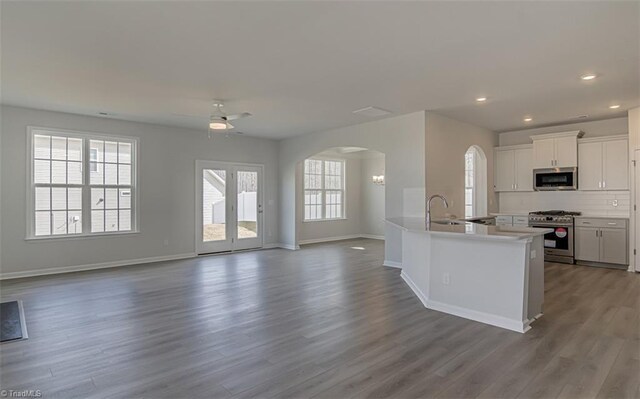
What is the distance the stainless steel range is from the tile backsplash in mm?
409

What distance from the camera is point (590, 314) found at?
3.88m

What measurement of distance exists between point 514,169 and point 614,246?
227 centimetres

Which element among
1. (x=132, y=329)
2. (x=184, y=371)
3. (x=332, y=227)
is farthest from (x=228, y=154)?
(x=184, y=371)

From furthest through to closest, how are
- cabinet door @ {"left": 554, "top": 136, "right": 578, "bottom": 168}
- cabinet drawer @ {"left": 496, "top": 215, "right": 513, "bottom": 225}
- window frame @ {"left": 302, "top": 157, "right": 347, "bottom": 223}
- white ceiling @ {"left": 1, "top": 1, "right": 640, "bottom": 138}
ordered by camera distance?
window frame @ {"left": 302, "top": 157, "right": 347, "bottom": 223} → cabinet drawer @ {"left": 496, "top": 215, "right": 513, "bottom": 225} → cabinet door @ {"left": 554, "top": 136, "right": 578, "bottom": 168} → white ceiling @ {"left": 1, "top": 1, "right": 640, "bottom": 138}

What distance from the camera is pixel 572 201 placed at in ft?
23.3

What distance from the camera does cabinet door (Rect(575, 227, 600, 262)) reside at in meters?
6.36

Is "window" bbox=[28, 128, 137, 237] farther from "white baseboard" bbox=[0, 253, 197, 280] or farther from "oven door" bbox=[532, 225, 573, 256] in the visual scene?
"oven door" bbox=[532, 225, 573, 256]

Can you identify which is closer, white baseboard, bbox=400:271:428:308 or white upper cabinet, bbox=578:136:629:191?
white baseboard, bbox=400:271:428:308

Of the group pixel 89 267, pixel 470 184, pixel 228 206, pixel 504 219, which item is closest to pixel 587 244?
pixel 504 219

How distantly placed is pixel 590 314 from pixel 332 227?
7.14 meters

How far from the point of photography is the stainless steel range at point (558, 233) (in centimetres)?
664

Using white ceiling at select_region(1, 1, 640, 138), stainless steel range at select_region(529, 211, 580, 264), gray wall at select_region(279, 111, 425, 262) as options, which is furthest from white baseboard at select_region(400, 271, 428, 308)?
stainless steel range at select_region(529, 211, 580, 264)

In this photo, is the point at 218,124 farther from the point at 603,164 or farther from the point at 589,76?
the point at 603,164

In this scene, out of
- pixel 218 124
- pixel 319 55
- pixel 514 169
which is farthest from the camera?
pixel 514 169
